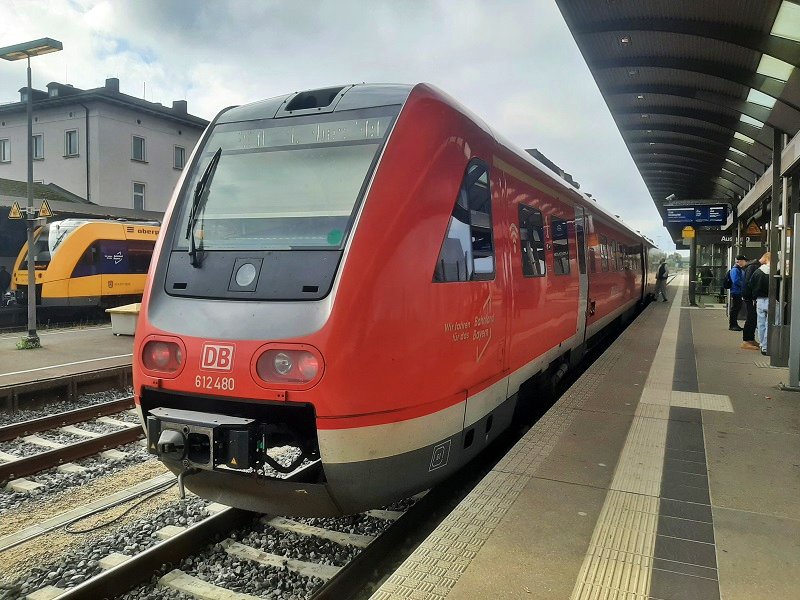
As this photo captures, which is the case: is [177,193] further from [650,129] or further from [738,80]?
[650,129]

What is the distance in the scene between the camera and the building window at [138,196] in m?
32.4

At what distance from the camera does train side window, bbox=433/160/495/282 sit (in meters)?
3.81

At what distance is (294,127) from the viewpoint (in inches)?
158

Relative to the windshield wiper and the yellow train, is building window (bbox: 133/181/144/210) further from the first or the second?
the windshield wiper

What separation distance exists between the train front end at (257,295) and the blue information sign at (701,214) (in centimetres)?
2029

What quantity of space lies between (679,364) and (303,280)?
8185 mm

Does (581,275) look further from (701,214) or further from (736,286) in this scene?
(701,214)

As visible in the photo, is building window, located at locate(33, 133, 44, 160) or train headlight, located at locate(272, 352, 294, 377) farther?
building window, located at locate(33, 133, 44, 160)

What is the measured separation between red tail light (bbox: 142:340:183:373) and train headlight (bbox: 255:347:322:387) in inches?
22.3

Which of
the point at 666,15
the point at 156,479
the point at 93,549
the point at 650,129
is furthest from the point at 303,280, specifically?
the point at 650,129

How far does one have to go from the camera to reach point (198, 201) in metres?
4.06

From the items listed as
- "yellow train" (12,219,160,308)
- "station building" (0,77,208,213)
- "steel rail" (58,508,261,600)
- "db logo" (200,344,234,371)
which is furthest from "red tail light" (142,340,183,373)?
"station building" (0,77,208,213)

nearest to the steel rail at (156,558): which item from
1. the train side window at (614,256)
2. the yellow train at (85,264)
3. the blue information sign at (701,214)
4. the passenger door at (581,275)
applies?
the passenger door at (581,275)

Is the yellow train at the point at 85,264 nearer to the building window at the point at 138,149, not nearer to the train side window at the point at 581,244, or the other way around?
the building window at the point at 138,149
